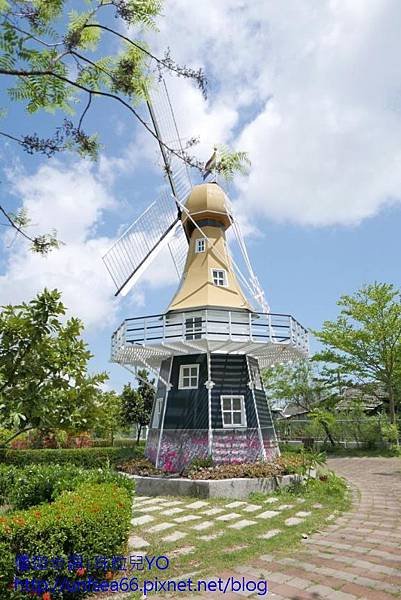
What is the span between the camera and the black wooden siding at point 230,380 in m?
13.6

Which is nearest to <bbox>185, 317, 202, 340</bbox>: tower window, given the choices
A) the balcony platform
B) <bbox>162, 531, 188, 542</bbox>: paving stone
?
the balcony platform

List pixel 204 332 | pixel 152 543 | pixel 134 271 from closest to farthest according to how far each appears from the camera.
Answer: pixel 152 543, pixel 204 332, pixel 134 271

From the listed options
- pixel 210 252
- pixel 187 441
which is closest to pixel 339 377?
pixel 210 252

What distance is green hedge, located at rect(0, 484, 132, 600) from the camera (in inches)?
167

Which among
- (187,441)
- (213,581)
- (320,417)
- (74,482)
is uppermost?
(320,417)

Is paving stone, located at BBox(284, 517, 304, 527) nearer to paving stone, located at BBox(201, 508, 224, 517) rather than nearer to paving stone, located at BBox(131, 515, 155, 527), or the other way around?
paving stone, located at BBox(201, 508, 224, 517)

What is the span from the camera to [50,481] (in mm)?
8453

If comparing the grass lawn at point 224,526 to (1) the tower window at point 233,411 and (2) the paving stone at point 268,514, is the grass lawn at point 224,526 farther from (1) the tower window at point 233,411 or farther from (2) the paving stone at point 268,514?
(1) the tower window at point 233,411

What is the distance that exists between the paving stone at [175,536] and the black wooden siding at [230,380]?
625 cm

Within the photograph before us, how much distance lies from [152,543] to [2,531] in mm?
2930

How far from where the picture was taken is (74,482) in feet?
24.2

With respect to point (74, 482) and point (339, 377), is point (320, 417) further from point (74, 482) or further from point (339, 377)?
point (74, 482)

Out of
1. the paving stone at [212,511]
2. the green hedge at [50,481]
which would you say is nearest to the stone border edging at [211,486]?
the paving stone at [212,511]

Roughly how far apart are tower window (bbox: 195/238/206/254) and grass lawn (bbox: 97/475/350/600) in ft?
31.0
